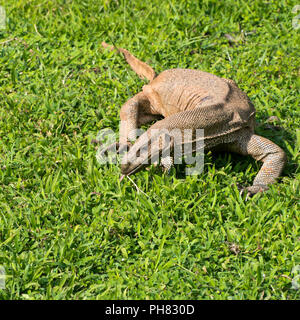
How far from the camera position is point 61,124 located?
5.92 m

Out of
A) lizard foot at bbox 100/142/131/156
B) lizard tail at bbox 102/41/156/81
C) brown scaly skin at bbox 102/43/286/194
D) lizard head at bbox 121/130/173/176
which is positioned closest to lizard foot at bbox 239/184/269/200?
brown scaly skin at bbox 102/43/286/194

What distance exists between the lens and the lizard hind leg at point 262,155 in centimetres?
514

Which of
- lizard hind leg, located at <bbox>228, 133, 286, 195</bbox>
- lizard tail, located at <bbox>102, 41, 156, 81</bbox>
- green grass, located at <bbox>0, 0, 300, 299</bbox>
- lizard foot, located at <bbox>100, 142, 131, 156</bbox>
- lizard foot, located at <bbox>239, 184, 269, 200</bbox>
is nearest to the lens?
green grass, located at <bbox>0, 0, 300, 299</bbox>

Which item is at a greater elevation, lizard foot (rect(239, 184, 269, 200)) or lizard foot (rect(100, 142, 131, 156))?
lizard foot (rect(100, 142, 131, 156))

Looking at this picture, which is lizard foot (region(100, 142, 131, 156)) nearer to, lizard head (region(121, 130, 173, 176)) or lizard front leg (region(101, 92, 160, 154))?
lizard front leg (region(101, 92, 160, 154))

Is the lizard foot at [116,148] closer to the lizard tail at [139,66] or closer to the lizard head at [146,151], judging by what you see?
the lizard head at [146,151]

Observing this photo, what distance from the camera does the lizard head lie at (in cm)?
505

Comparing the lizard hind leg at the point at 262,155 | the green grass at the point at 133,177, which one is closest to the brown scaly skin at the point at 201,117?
the lizard hind leg at the point at 262,155

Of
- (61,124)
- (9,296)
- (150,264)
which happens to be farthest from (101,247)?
(61,124)

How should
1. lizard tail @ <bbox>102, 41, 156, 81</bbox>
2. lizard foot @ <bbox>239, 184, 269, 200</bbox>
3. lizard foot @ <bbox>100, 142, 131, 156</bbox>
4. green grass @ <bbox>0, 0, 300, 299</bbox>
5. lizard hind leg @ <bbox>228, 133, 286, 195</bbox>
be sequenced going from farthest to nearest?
lizard tail @ <bbox>102, 41, 156, 81</bbox> → lizard foot @ <bbox>100, 142, 131, 156</bbox> → lizard hind leg @ <bbox>228, 133, 286, 195</bbox> → lizard foot @ <bbox>239, 184, 269, 200</bbox> → green grass @ <bbox>0, 0, 300, 299</bbox>

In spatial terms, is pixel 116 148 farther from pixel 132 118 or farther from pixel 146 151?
pixel 146 151

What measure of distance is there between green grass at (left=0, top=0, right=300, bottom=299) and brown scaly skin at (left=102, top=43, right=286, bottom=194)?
0.53ft

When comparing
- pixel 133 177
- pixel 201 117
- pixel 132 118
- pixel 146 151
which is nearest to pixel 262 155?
pixel 201 117
